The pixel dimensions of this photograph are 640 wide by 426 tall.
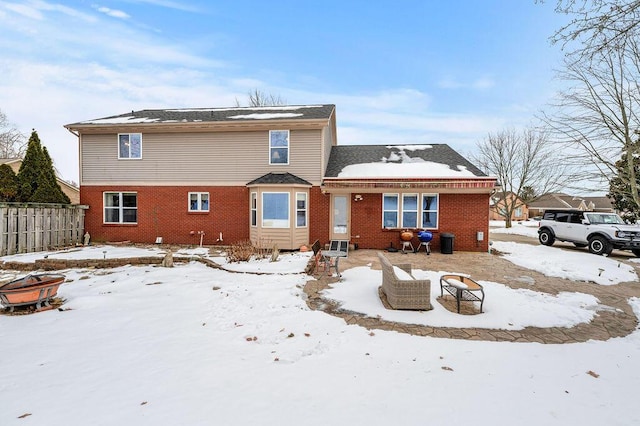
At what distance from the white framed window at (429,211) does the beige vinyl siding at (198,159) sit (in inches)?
215

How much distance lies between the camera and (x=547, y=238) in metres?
16.3

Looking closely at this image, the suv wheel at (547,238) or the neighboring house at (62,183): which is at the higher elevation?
the neighboring house at (62,183)

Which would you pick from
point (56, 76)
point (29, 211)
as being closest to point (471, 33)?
point (29, 211)

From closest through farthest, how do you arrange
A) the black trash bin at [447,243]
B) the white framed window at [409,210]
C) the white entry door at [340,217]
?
the black trash bin at [447,243], the white framed window at [409,210], the white entry door at [340,217]

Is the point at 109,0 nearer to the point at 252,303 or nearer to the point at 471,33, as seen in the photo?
the point at 252,303

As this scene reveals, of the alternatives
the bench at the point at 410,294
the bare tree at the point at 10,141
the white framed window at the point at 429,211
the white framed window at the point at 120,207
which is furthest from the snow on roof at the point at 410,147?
the bare tree at the point at 10,141

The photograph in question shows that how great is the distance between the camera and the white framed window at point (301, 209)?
43.1ft

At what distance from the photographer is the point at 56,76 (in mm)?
15164

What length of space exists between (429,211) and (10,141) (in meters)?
53.8

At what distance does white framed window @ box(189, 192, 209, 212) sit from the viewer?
14.2 metres

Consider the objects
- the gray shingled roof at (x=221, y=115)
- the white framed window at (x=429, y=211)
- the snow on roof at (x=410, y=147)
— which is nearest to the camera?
the white framed window at (x=429, y=211)

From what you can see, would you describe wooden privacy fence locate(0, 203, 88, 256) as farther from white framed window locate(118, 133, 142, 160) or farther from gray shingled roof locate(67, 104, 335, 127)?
gray shingled roof locate(67, 104, 335, 127)

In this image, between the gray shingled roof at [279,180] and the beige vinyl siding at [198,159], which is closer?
the gray shingled roof at [279,180]

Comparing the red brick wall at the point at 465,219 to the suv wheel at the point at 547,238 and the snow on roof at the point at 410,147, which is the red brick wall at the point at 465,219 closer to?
the snow on roof at the point at 410,147
